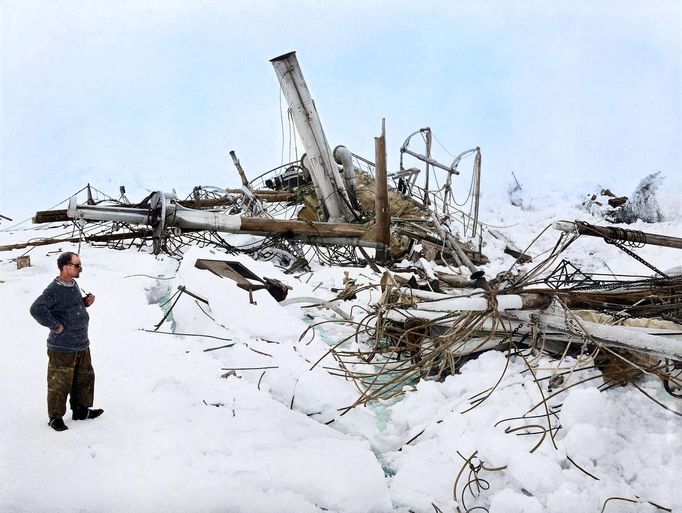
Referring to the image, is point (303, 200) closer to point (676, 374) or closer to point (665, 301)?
point (665, 301)

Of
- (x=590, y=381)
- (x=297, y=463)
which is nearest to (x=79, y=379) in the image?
(x=297, y=463)

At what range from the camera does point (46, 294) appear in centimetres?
334

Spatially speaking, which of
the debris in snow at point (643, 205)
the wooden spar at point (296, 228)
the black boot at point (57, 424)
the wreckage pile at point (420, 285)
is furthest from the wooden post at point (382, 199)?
the debris in snow at point (643, 205)

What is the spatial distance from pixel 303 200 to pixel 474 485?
8.78m

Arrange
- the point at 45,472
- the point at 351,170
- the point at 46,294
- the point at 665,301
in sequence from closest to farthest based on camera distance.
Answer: the point at 45,472
the point at 46,294
the point at 665,301
the point at 351,170

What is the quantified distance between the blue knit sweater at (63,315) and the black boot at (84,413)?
1.38ft

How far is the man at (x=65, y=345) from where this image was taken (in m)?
3.34

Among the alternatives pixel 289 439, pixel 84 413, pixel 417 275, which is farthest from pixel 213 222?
pixel 289 439

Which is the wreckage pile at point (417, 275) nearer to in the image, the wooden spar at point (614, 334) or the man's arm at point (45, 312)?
the wooden spar at point (614, 334)

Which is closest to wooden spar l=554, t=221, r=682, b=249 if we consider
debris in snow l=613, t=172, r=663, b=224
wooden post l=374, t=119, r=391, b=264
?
wooden post l=374, t=119, r=391, b=264

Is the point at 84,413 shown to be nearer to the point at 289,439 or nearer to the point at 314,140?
the point at 289,439

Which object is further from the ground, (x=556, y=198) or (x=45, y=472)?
(x=45, y=472)

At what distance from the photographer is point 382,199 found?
7.13 meters

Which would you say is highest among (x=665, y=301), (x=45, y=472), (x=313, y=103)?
(x=313, y=103)
